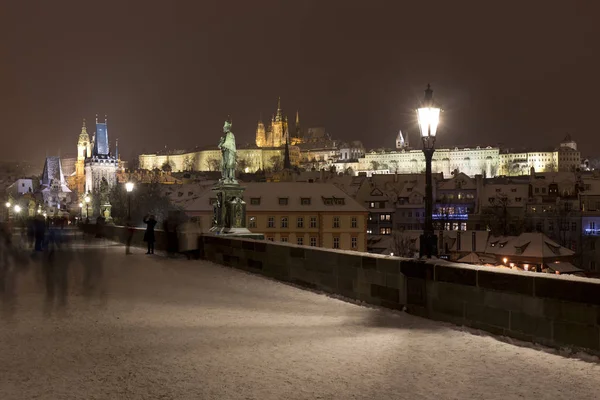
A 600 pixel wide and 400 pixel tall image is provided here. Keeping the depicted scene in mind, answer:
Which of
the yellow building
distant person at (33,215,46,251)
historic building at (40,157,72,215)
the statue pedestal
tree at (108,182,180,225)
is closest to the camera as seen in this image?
the statue pedestal

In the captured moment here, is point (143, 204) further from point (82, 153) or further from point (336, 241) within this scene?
point (82, 153)

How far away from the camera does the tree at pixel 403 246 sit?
57544 millimetres

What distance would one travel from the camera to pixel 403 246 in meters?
58.0

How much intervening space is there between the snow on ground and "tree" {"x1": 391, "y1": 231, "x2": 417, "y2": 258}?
46.3 metres

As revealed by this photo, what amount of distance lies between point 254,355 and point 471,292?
327 centimetres

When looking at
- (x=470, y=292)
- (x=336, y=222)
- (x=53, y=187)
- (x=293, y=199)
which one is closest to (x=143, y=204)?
(x=293, y=199)

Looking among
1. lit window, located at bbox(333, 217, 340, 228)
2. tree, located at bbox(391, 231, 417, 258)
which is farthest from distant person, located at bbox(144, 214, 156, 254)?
lit window, located at bbox(333, 217, 340, 228)

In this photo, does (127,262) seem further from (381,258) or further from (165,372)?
(165,372)

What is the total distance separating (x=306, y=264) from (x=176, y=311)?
12.6 feet

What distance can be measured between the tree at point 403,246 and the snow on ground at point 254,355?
46.3 metres

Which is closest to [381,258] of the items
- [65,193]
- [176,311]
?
[176,311]

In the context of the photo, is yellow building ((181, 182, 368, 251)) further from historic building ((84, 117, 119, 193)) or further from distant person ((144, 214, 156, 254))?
historic building ((84, 117, 119, 193))

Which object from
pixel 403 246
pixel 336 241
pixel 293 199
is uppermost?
pixel 293 199

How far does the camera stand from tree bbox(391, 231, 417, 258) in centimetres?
5754
